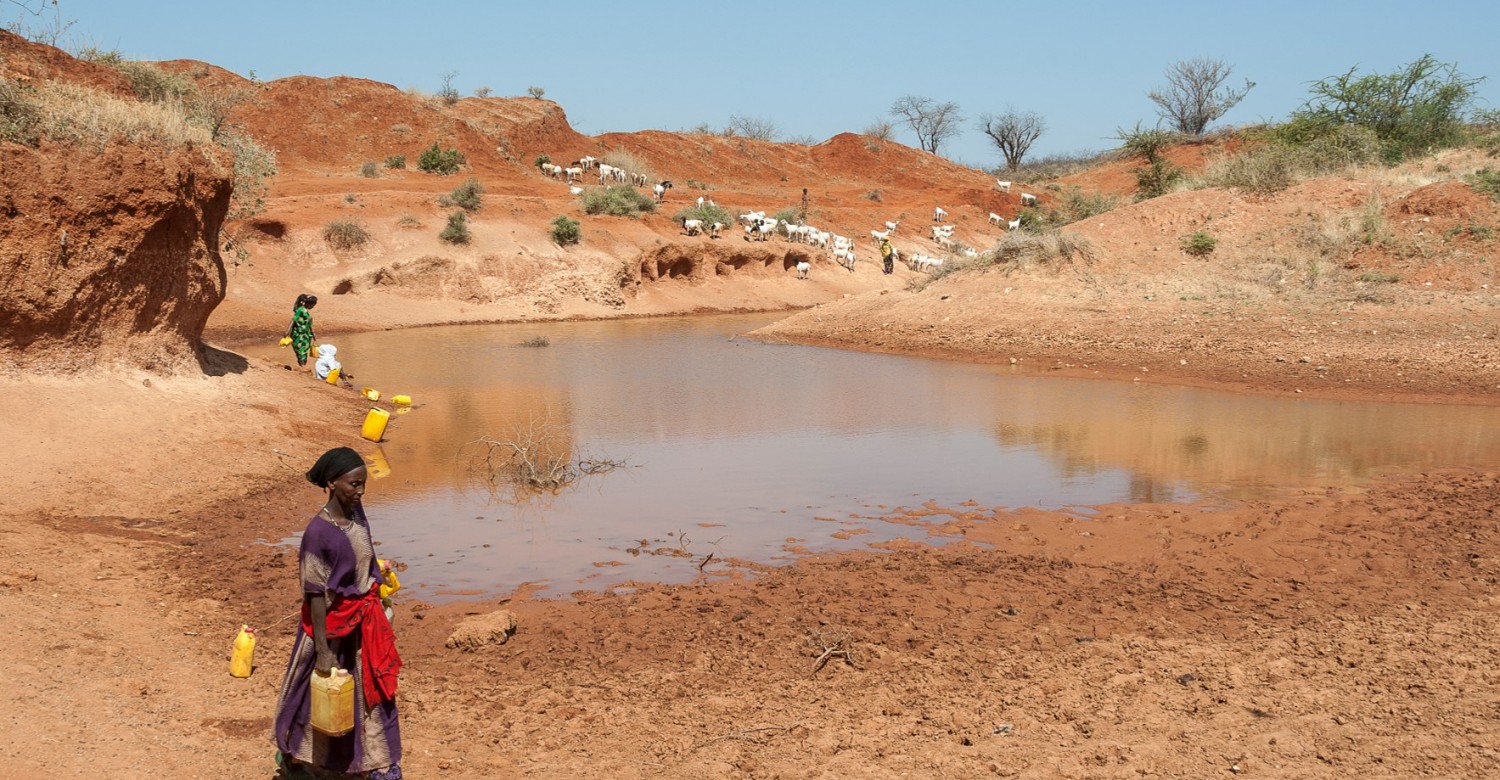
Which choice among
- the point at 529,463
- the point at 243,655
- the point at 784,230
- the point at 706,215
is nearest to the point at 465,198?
the point at 706,215

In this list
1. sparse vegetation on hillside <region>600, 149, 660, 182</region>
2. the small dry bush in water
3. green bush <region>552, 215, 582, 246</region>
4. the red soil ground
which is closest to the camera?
the red soil ground

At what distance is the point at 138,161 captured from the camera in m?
10.8

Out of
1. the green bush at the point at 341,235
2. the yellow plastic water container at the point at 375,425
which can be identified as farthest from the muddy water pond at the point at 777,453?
the green bush at the point at 341,235

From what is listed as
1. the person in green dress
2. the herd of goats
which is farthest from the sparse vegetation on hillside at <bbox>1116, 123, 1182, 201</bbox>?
the person in green dress

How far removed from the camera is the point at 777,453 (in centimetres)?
1185

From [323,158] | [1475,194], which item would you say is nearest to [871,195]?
[323,158]

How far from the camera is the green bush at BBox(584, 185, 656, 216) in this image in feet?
113

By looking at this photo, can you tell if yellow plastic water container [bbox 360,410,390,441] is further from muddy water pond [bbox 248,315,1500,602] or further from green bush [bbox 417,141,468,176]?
green bush [bbox 417,141,468,176]

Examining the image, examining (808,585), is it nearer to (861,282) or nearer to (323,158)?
(861,282)

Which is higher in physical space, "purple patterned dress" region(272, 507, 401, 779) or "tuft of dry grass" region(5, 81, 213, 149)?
"tuft of dry grass" region(5, 81, 213, 149)

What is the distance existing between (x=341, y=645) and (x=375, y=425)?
7.93m

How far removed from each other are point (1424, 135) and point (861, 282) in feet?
53.4

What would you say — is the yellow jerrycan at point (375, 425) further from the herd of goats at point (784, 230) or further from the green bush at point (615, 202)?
the green bush at point (615, 202)

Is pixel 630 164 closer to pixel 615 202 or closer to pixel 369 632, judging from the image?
pixel 615 202
